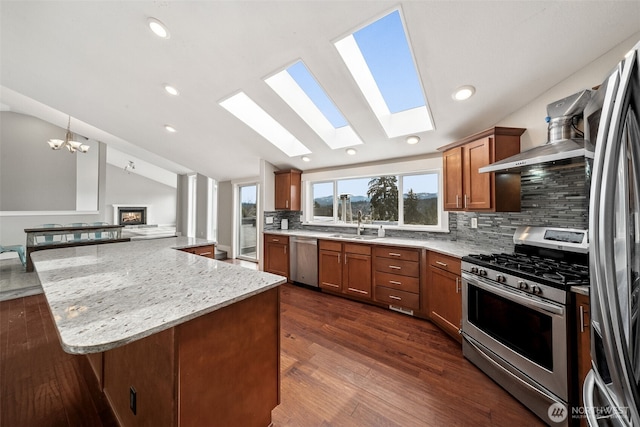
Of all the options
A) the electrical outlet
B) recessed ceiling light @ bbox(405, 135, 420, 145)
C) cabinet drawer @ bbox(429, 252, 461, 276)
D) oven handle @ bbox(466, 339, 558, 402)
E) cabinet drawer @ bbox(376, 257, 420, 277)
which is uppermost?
recessed ceiling light @ bbox(405, 135, 420, 145)

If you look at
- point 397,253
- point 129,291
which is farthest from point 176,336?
point 397,253

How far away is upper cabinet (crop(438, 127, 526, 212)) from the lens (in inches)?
82.0

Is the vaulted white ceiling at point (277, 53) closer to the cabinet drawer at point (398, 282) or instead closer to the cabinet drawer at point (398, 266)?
the cabinet drawer at point (398, 266)

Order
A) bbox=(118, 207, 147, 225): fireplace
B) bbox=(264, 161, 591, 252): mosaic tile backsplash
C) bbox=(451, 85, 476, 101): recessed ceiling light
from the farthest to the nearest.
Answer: bbox=(118, 207, 147, 225): fireplace, bbox=(451, 85, 476, 101): recessed ceiling light, bbox=(264, 161, 591, 252): mosaic tile backsplash

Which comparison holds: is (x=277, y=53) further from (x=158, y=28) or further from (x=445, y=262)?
(x=445, y=262)

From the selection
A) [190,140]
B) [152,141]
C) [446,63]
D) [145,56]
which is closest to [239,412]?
[446,63]

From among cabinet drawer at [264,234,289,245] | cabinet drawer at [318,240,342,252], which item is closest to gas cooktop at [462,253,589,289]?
cabinet drawer at [318,240,342,252]

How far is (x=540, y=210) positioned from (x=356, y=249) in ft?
6.32

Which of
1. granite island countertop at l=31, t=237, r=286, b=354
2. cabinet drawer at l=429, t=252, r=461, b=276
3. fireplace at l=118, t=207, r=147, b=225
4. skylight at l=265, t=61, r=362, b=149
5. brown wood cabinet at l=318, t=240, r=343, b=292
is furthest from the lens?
fireplace at l=118, t=207, r=147, b=225

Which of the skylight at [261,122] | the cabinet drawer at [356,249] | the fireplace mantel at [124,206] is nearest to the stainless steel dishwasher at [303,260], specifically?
the cabinet drawer at [356,249]

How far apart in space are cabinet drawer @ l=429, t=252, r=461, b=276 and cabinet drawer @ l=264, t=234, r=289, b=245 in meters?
2.35

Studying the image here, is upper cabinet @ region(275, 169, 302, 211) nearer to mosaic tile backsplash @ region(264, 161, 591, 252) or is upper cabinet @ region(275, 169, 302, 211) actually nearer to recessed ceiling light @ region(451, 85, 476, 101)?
mosaic tile backsplash @ region(264, 161, 591, 252)

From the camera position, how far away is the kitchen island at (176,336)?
842mm

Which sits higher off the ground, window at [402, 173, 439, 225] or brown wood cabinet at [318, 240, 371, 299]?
window at [402, 173, 439, 225]
